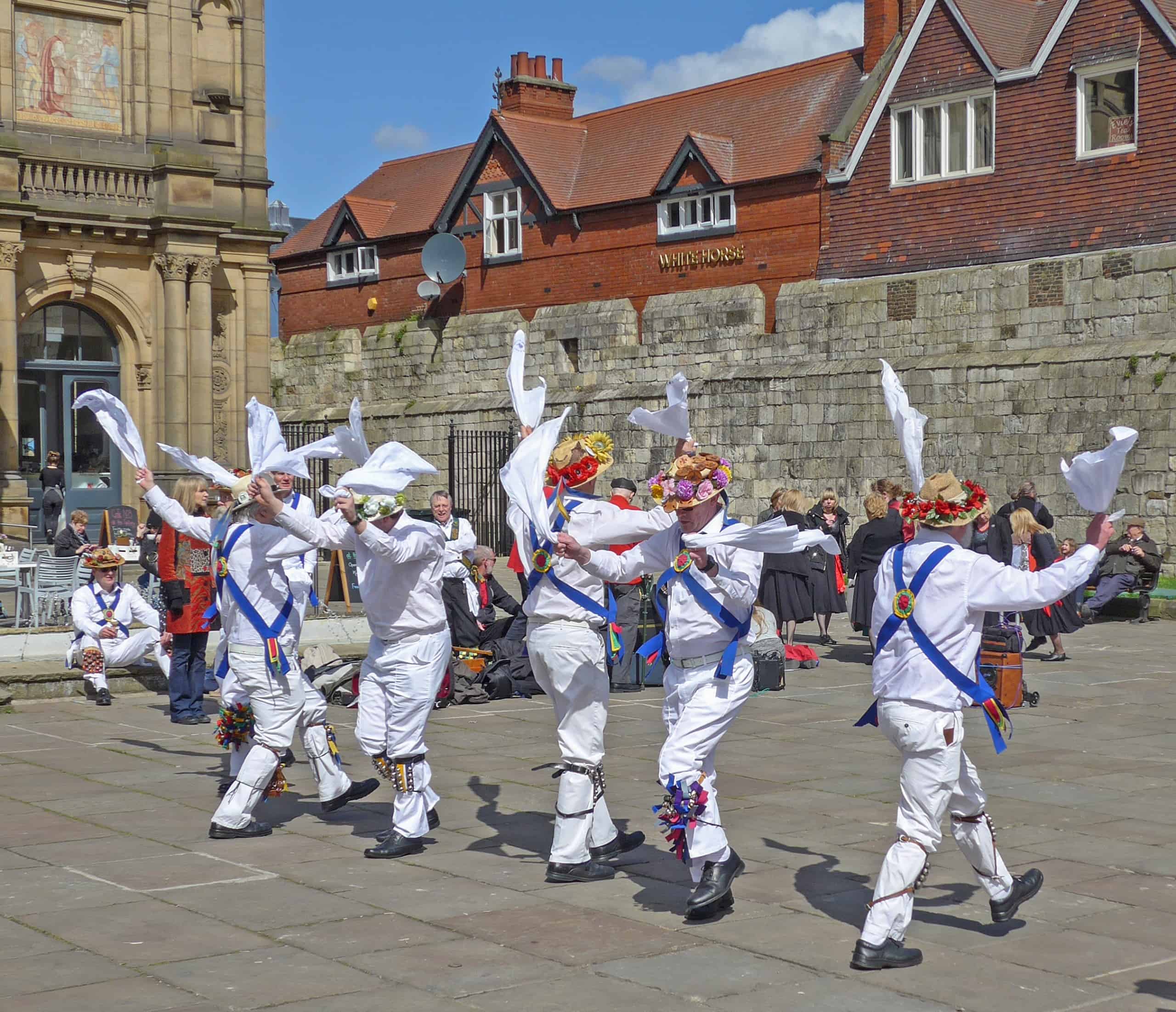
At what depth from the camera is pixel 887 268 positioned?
2734cm

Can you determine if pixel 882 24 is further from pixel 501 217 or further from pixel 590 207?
pixel 501 217

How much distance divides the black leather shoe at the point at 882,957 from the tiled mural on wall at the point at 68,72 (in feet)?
73.5

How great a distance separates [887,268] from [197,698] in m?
18.4

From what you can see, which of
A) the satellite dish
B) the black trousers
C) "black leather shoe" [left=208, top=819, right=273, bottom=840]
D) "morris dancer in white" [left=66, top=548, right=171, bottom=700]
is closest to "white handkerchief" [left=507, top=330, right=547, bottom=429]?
"black leather shoe" [left=208, top=819, right=273, bottom=840]

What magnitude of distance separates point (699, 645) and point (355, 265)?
33095 millimetres

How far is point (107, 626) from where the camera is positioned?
13.0 m

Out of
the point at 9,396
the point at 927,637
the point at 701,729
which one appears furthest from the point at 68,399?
the point at 927,637

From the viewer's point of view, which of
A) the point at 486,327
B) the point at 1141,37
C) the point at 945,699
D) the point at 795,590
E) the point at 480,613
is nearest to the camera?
the point at 945,699

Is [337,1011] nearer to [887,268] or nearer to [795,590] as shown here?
[795,590]

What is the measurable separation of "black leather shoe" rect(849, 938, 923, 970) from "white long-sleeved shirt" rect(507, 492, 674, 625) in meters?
2.05

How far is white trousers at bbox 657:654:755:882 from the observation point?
20.6 ft

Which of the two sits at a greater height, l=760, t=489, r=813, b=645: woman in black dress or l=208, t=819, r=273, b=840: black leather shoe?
l=760, t=489, r=813, b=645: woman in black dress

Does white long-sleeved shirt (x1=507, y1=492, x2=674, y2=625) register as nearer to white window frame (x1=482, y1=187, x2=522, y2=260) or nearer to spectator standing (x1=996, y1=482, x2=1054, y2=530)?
spectator standing (x1=996, y1=482, x2=1054, y2=530)

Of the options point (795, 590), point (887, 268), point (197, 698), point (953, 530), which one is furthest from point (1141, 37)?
point (953, 530)
